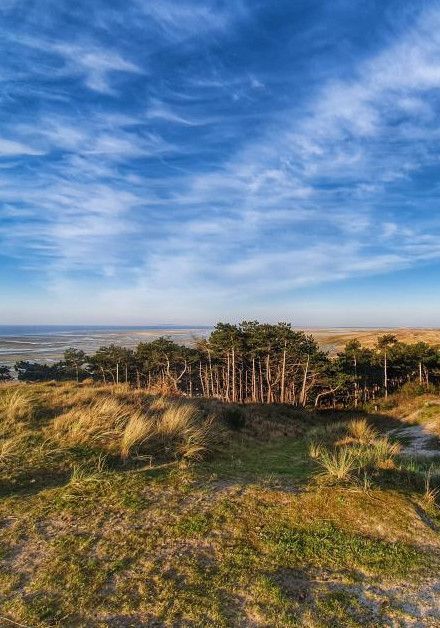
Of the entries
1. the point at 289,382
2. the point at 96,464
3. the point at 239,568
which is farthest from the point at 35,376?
the point at 239,568

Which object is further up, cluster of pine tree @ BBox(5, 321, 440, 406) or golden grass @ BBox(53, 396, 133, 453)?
golden grass @ BBox(53, 396, 133, 453)

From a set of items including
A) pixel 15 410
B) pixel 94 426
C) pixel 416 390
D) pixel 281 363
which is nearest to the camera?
pixel 94 426

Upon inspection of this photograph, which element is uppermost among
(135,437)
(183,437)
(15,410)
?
(15,410)

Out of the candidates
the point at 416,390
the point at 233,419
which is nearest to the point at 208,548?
the point at 233,419

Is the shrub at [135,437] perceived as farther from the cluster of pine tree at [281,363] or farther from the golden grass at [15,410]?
the cluster of pine tree at [281,363]

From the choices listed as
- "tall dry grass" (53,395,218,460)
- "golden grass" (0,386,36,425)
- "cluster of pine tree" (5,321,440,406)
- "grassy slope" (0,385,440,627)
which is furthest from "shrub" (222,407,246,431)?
"cluster of pine tree" (5,321,440,406)

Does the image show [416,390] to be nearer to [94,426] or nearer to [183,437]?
[183,437]

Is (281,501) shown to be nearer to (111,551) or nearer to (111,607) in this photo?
(111,551)

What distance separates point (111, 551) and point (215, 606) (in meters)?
1.34

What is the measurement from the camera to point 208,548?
436cm

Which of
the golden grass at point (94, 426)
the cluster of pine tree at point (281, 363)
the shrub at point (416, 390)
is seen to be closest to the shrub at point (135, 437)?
the golden grass at point (94, 426)

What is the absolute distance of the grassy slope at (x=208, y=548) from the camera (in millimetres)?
3461

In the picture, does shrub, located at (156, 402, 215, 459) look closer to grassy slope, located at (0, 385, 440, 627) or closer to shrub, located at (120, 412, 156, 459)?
shrub, located at (120, 412, 156, 459)

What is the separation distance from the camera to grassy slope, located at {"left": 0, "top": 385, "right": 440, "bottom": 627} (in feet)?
11.4
